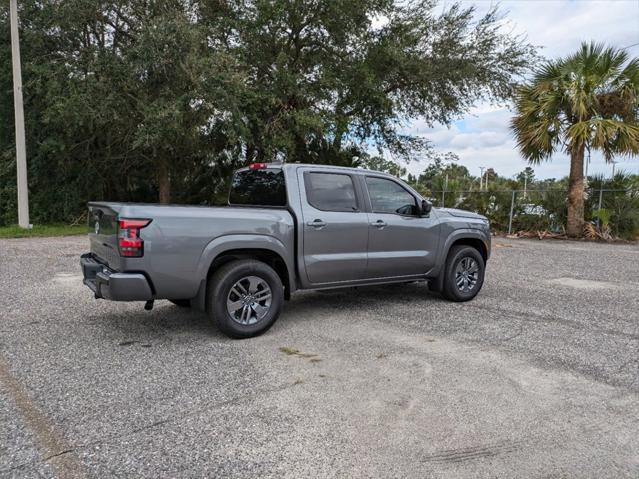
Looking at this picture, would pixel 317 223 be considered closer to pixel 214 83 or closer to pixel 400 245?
pixel 400 245

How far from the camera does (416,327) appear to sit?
556 centimetres

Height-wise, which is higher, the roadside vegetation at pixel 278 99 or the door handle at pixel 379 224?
the roadside vegetation at pixel 278 99

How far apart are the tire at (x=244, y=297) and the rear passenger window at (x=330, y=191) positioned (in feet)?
3.35

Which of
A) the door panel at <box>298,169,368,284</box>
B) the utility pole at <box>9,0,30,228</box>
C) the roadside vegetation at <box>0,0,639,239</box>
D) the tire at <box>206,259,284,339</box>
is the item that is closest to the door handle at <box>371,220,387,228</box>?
the door panel at <box>298,169,368,284</box>

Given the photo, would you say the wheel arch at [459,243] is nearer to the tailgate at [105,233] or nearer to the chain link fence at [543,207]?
the tailgate at [105,233]

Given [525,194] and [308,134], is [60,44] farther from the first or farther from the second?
[525,194]

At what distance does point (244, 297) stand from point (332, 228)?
4.22 feet

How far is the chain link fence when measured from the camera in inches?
595

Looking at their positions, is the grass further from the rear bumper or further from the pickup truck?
the rear bumper

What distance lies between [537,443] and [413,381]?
111 cm

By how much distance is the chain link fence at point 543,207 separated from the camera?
49.5 ft

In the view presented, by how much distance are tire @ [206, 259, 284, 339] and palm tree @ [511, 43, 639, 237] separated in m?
12.1

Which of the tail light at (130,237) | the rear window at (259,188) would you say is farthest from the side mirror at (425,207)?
the tail light at (130,237)

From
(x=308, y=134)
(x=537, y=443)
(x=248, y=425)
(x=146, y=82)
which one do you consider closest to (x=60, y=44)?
(x=146, y=82)
